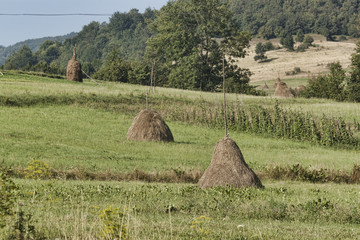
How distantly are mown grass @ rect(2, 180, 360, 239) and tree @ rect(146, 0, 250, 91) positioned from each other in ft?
219

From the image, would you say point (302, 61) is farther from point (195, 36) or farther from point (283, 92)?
point (283, 92)

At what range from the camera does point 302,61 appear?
14325 centimetres

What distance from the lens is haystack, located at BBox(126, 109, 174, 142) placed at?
3198cm

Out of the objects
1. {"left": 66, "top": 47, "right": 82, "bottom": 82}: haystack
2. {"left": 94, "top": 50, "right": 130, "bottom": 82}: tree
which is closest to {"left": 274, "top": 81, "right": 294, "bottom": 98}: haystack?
{"left": 66, "top": 47, "right": 82, "bottom": 82}: haystack

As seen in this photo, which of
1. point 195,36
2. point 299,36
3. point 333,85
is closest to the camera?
point 333,85

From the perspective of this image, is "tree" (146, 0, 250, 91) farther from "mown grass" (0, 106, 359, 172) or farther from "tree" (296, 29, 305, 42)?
"tree" (296, 29, 305, 42)

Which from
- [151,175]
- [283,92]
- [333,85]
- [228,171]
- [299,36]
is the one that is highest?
[299,36]

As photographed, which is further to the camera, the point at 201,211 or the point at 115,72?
the point at 115,72

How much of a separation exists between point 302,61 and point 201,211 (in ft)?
442

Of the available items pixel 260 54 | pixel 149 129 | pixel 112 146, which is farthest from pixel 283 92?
pixel 260 54

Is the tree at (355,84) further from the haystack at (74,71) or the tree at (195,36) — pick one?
the haystack at (74,71)

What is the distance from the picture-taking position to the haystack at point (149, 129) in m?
32.0

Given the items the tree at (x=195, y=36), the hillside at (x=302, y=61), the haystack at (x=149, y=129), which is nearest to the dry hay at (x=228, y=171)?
the haystack at (x=149, y=129)

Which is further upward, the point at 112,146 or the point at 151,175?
the point at 112,146
